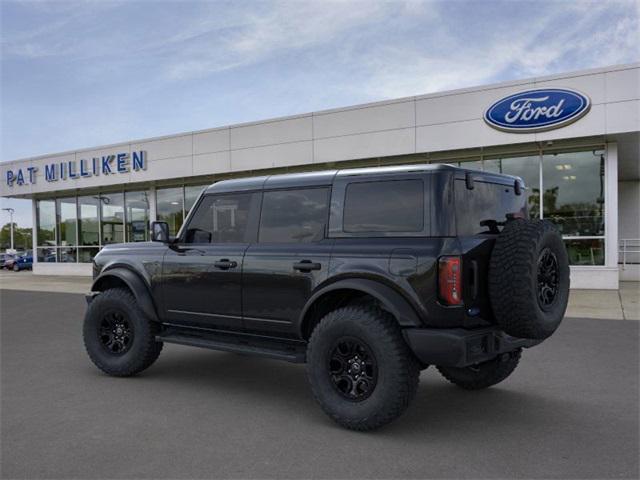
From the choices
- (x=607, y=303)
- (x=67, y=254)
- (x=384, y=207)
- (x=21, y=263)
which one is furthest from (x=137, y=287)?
(x=21, y=263)

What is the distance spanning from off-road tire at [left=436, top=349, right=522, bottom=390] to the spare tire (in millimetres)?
915

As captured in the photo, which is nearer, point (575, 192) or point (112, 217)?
point (575, 192)

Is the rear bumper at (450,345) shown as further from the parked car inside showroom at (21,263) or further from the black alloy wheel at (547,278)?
the parked car inside showroom at (21,263)

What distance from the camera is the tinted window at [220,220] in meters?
5.26

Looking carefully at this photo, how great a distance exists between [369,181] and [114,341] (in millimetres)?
3378

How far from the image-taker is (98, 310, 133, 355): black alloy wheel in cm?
590

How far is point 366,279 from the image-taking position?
422 centimetres

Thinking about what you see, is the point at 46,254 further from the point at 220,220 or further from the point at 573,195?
the point at 220,220

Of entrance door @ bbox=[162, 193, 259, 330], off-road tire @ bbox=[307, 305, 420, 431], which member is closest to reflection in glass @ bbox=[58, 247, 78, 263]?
entrance door @ bbox=[162, 193, 259, 330]

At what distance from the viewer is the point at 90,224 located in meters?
24.0

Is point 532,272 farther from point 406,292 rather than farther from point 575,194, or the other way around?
point 575,194

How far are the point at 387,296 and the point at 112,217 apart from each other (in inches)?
838

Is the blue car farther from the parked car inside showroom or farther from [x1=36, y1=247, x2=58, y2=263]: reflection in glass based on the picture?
[x1=36, y1=247, x2=58, y2=263]: reflection in glass

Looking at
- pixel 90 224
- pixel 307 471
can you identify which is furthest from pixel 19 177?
pixel 307 471
